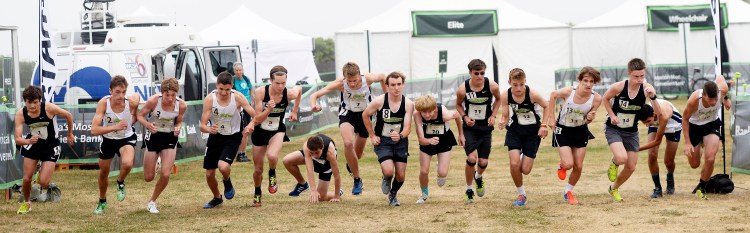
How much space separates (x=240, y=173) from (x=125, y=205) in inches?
179

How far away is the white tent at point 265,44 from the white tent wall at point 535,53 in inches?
269

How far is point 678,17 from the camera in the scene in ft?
143

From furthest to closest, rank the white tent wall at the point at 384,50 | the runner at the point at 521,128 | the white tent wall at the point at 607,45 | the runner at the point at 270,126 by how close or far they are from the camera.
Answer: the white tent wall at the point at 607,45
the white tent wall at the point at 384,50
the runner at the point at 270,126
the runner at the point at 521,128

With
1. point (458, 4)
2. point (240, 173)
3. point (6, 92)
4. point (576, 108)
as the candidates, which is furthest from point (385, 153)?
point (458, 4)

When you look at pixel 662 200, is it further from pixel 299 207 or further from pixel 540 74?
pixel 540 74

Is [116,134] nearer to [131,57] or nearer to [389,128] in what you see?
[389,128]

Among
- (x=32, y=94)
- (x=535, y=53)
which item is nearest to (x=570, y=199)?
(x=32, y=94)

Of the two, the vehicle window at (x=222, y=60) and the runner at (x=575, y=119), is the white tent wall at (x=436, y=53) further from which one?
the runner at (x=575, y=119)

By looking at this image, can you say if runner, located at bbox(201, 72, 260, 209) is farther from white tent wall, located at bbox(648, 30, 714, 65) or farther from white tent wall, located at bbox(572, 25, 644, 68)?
white tent wall, located at bbox(648, 30, 714, 65)

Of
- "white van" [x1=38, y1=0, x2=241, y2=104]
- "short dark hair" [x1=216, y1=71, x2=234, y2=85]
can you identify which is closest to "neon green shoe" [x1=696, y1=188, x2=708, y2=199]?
"short dark hair" [x1=216, y1=71, x2=234, y2=85]

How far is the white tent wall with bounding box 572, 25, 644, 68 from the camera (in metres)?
44.1

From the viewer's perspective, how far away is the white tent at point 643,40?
43.4 meters

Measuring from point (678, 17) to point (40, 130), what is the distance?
3382cm

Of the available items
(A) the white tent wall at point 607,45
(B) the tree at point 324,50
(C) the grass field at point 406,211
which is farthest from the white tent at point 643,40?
(B) the tree at point 324,50
